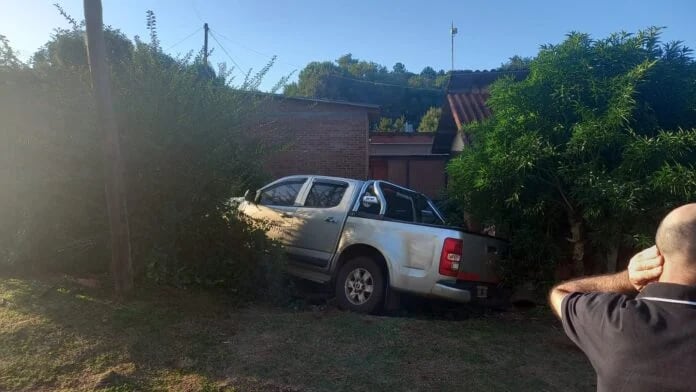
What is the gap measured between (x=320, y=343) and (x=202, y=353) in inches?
40.5

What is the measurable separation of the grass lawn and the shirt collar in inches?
109

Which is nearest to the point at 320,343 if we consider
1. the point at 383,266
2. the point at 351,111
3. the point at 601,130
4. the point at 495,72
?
the point at 383,266

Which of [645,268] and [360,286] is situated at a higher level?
[645,268]

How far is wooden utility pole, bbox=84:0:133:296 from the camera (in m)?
5.40

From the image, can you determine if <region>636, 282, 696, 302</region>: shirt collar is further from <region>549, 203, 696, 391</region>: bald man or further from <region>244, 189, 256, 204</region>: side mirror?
<region>244, 189, 256, 204</region>: side mirror

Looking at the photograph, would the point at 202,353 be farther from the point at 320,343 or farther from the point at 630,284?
the point at 630,284

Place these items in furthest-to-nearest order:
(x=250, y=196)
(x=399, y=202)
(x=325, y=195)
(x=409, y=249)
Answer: (x=250, y=196) → (x=399, y=202) → (x=325, y=195) → (x=409, y=249)

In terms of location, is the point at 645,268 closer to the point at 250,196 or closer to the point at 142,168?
the point at 142,168

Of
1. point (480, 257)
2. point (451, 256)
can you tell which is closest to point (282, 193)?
point (451, 256)

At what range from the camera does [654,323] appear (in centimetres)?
183

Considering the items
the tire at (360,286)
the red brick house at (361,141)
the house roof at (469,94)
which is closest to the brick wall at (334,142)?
the red brick house at (361,141)

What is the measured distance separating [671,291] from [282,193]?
22.3 ft

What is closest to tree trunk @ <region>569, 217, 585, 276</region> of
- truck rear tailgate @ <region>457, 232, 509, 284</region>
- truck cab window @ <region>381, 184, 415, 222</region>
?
truck rear tailgate @ <region>457, 232, 509, 284</region>

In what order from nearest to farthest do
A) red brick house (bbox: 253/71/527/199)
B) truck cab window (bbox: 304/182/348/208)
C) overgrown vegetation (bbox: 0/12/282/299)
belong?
overgrown vegetation (bbox: 0/12/282/299) < truck cab window (bbox: 304/182/348/208) < red brick house (bbox: 253/71/527/199)
